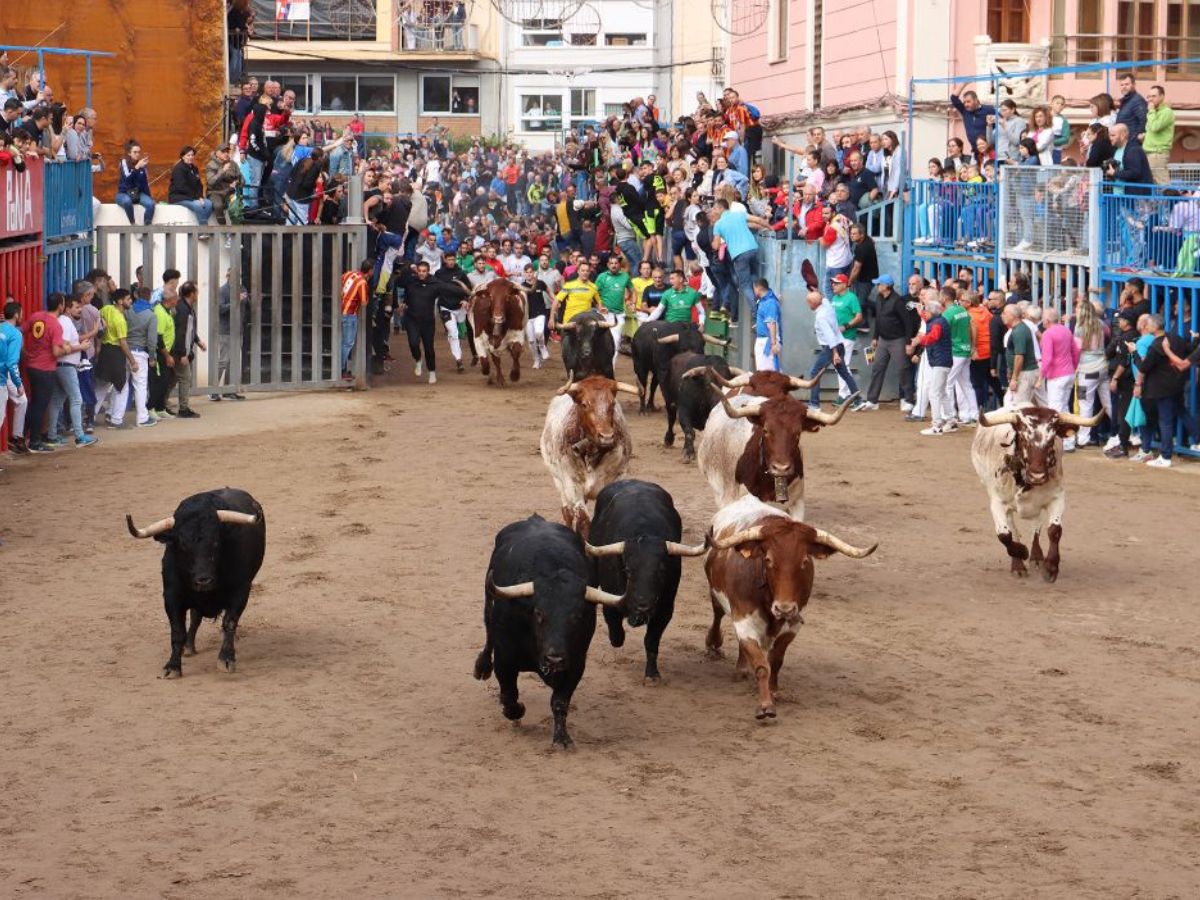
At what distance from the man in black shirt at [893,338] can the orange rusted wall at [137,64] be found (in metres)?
10.9

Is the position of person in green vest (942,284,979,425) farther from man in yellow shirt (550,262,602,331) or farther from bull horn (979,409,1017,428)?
bull horn (979,409,1017,428)

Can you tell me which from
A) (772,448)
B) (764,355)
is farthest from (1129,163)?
(772,448)

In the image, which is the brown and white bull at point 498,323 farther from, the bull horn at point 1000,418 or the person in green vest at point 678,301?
the bull horn at point 1000,418

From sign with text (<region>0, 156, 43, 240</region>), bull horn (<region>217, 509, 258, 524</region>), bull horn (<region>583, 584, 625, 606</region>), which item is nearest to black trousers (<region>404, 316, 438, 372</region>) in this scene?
sign with text (<region>0, 156, 43, 240</region>)

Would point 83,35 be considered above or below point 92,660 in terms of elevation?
above

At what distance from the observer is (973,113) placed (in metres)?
25.9

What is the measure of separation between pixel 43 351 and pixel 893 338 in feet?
34.7

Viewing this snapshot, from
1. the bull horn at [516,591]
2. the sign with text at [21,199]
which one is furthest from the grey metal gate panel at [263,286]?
the bull horn at [516,591]

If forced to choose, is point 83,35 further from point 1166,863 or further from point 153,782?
point 1166,863

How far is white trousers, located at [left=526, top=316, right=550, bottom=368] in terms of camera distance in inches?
1185

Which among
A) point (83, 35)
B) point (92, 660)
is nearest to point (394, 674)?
point (92, 660)

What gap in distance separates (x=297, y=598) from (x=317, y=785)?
452cm

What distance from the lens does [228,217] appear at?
86.6ft

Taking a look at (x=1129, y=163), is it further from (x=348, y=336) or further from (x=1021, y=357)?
(x=348, y=336)
